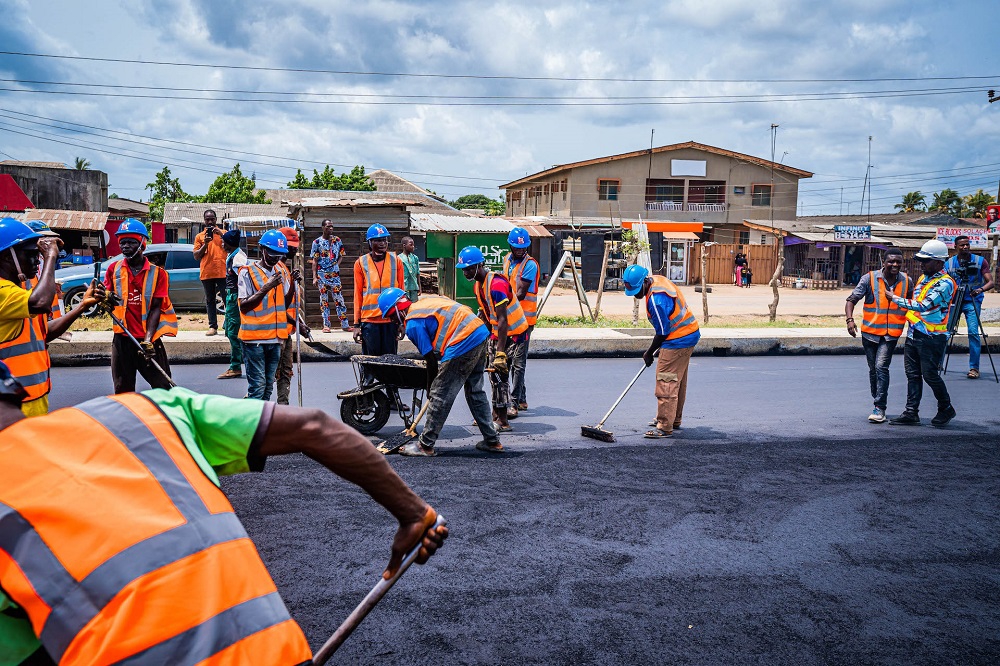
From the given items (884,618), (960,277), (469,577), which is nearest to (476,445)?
(469,577)

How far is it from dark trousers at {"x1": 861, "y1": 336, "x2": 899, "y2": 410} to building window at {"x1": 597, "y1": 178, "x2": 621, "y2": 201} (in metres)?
35.6

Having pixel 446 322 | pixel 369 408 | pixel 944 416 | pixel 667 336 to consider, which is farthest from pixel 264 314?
pixel 944 416

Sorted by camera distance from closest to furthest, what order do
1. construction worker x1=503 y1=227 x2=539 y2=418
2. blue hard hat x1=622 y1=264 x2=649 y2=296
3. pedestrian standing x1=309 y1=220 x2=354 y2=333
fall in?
blue hard hat x1=622 y1=264 x2=649 y2=296
construction worker x1=503 y1=227 x2=539 y2=418
pedestrian standing x1=309 y1=220 x2=354 y2=333

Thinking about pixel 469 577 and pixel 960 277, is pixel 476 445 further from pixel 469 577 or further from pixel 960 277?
pixel 960 277

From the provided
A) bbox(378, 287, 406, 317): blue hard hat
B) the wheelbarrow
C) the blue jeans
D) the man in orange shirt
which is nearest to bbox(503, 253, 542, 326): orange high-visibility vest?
the wheelbarrow

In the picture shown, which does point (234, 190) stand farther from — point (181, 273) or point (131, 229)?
point (131, 229)

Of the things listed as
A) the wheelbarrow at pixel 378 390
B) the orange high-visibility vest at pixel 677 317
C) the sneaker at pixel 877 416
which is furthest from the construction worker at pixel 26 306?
the sneaker at pixel 877 416

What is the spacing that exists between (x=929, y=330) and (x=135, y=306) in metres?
7.38

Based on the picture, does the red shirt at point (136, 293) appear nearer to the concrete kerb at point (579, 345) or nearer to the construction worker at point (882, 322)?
the concrete kerb at point (579, 345)

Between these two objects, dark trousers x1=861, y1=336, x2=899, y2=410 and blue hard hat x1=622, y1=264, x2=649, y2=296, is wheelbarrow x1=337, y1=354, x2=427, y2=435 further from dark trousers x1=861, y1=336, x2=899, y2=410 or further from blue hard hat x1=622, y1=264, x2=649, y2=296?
dark trousers x1=861, y1=336, x2=899, y2=410

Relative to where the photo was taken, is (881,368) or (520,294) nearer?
(881,368)

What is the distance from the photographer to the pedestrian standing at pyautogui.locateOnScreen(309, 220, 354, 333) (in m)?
13.6

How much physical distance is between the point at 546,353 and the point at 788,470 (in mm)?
6680

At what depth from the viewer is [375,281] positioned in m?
9.05
